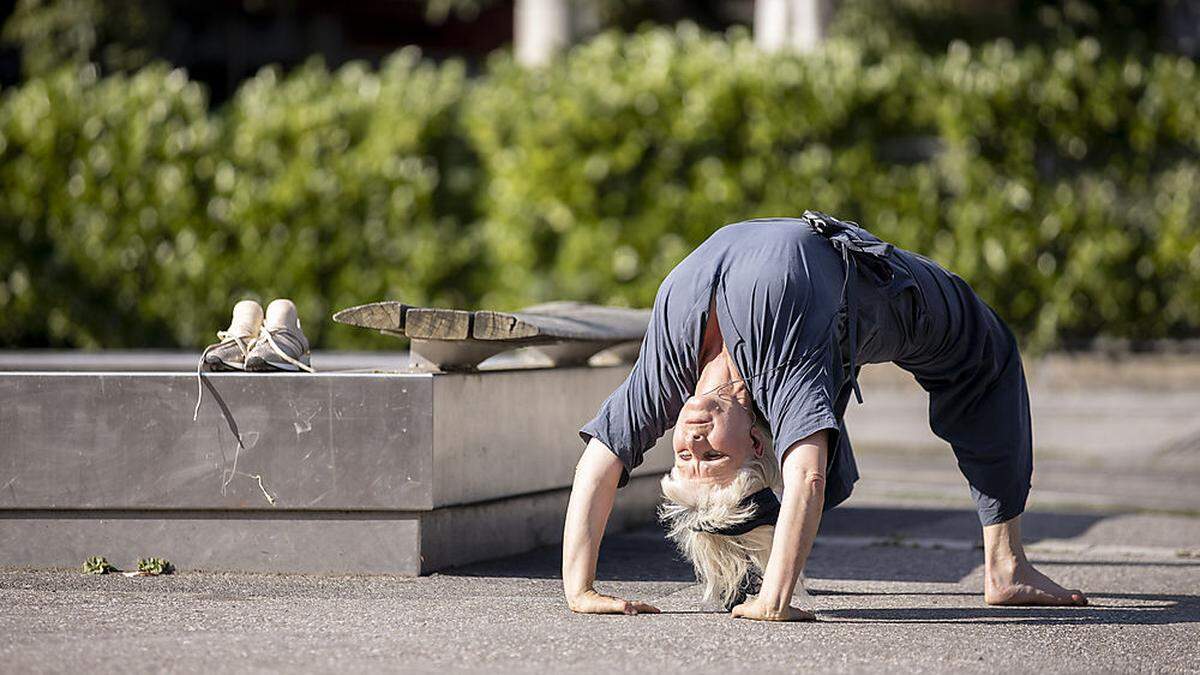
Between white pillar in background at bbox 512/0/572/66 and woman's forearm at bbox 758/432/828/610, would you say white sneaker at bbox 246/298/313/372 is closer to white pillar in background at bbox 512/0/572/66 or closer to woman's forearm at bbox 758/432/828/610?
woman's forearm at bbox 758/432/828/610

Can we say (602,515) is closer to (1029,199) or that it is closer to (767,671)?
(767,671)

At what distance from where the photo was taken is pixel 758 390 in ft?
15.9

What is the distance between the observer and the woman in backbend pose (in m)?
4.76

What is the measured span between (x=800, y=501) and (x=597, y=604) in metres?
0.70

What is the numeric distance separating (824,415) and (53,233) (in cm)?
985

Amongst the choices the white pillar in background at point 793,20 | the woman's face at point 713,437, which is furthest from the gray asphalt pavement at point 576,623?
the white pillar in background at point 793,20

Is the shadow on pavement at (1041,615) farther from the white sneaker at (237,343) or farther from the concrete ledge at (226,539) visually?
the white sneaker at (237,343)

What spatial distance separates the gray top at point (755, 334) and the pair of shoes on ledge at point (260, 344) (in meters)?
1.18

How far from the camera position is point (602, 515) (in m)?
5.01

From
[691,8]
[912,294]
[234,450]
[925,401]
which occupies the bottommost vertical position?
[925,401]

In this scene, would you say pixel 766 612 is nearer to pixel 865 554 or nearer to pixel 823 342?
pixel 823 342

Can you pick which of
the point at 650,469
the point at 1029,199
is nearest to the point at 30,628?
the point at 650,469

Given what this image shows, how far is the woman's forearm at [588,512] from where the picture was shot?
16.4ft

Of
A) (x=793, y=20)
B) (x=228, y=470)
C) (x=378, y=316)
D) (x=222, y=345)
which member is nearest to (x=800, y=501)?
(x=378, y=316)
